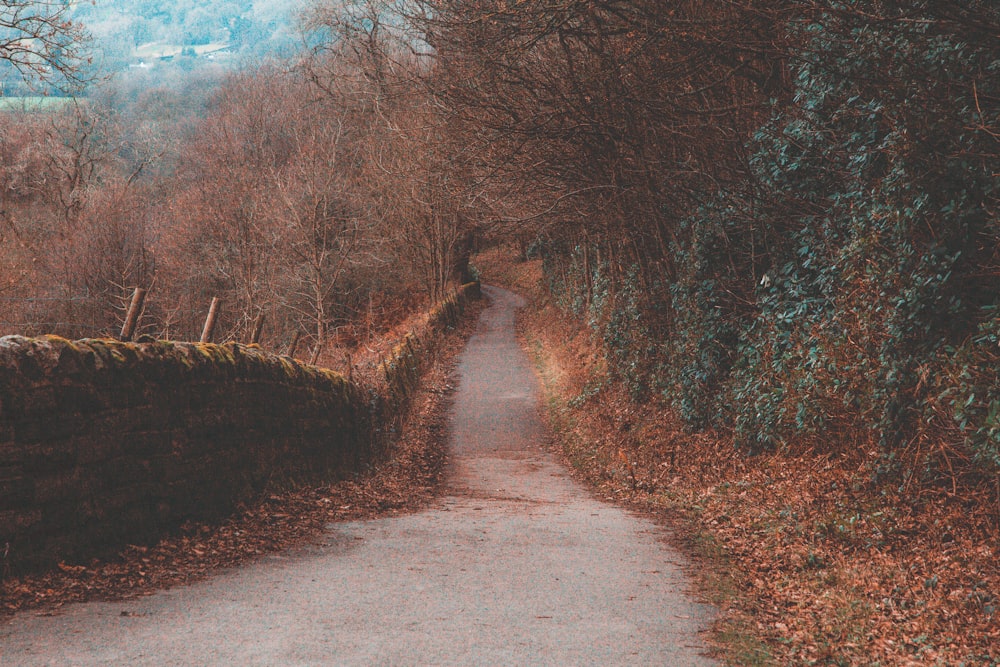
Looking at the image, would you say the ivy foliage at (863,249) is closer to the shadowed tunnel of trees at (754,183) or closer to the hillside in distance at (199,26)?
the shadowed tunnel of trees at (754,183)

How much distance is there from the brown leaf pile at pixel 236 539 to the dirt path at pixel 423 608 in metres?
0.28

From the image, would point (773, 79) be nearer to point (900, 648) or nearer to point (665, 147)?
point (665, 147)

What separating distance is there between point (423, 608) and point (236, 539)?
2.70 metres

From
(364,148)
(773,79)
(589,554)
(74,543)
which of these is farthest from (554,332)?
(74,543)

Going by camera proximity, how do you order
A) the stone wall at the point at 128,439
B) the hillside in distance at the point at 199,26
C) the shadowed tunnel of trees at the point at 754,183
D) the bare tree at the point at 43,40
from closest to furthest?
1. the stone wall at the point at 128,439
2. the shadowed tunnel of trees at the point at 754,183
3. the bare tree at the point at 43,40
4. the hillside in distance at the point at 199,26

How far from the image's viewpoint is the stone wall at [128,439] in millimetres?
5801

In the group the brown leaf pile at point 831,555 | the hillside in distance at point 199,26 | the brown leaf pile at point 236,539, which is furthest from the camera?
the hillside in distance at point 199,26

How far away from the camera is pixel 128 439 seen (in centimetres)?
685

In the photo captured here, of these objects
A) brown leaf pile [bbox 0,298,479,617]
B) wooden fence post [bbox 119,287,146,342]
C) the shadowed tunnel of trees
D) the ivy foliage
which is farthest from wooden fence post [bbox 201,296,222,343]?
the ivy foliage

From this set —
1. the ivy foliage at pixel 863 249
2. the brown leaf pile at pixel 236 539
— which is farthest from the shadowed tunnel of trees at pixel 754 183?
the brown leaf pile at pixel 236 539

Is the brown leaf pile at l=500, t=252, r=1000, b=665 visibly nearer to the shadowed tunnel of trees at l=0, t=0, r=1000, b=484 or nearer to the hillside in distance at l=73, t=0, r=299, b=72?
the shadowed tunnel of trees at l=0, t=0, r=1000, b=484

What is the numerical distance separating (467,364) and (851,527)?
2027cm

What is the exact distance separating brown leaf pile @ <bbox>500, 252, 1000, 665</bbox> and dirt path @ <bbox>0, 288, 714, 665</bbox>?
550mm

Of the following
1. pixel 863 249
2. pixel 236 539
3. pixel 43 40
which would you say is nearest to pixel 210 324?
pixel 236 539
